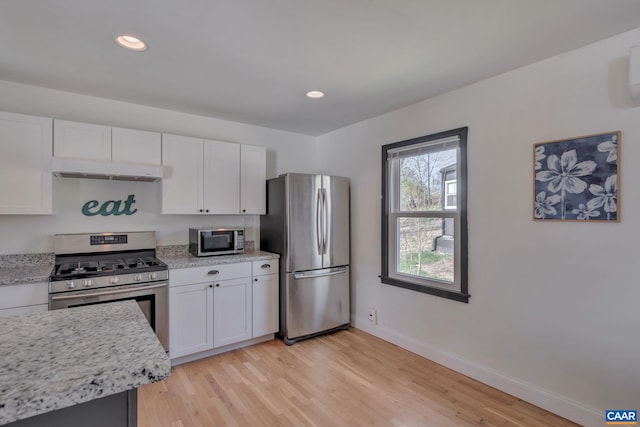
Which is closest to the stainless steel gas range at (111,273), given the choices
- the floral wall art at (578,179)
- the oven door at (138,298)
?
the oven door at (138,298)

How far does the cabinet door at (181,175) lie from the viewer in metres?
3.08

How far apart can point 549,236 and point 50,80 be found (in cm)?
393

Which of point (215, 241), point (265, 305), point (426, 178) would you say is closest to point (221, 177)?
point (215, 241)

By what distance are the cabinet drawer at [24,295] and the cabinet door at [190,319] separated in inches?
33.3

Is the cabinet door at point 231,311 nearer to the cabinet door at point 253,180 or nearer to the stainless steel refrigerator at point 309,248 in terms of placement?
the stainless steel refrigerator at point 309,248

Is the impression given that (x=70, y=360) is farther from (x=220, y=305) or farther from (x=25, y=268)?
(x=25, y=268)

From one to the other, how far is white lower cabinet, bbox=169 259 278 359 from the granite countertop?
0.04 meters

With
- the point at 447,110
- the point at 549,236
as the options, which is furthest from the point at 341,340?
the point at 447,110

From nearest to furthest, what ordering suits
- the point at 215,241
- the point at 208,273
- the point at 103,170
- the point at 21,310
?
1. the point at 21,310
2. the point at 103,170
3. the point at 208,273
4. the point at 215,241

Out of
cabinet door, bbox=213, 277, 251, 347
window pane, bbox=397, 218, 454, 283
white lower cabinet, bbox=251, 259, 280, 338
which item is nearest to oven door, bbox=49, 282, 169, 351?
cabinet door, bbox=213, 277, 251, 347

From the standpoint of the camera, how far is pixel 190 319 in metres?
2.91

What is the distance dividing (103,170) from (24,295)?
1.04 meters

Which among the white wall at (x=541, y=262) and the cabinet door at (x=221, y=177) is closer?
the white wall at (x=541, y=262)

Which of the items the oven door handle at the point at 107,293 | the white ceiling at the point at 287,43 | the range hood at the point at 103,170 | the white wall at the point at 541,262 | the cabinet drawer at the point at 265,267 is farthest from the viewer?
the cabinet drawer at the point at 265,267
